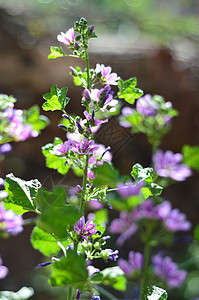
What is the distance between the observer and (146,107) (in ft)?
3.92

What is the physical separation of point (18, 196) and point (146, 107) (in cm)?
71

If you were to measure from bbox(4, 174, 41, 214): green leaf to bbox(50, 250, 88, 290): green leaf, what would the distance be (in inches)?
5.1

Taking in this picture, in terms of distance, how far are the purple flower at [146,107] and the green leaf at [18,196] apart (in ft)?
2.18

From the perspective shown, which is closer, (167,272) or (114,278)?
(114,278)

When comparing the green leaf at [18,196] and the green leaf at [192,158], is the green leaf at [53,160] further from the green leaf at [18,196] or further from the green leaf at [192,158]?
the green leaf at [192,158]

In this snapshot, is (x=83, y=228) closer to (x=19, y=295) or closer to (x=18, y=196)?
(x=18, y=196)

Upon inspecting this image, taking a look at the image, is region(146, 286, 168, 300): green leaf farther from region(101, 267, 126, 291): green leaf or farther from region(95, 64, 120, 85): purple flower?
region(95, 64, 120, 85): purple flower

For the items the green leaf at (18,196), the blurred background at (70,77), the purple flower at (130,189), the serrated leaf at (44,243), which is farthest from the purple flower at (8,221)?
the blurred background at (70,77)

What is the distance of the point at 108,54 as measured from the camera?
3.63m

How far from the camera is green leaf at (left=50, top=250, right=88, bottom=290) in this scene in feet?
1.49

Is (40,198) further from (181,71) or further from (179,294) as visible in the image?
(181,71)

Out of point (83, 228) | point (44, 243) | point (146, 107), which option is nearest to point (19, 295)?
point (44, 243)

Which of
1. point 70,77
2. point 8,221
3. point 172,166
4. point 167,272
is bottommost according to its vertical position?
point 167,272

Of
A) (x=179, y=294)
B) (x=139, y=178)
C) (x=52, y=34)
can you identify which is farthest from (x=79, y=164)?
(x=52, y=34)
